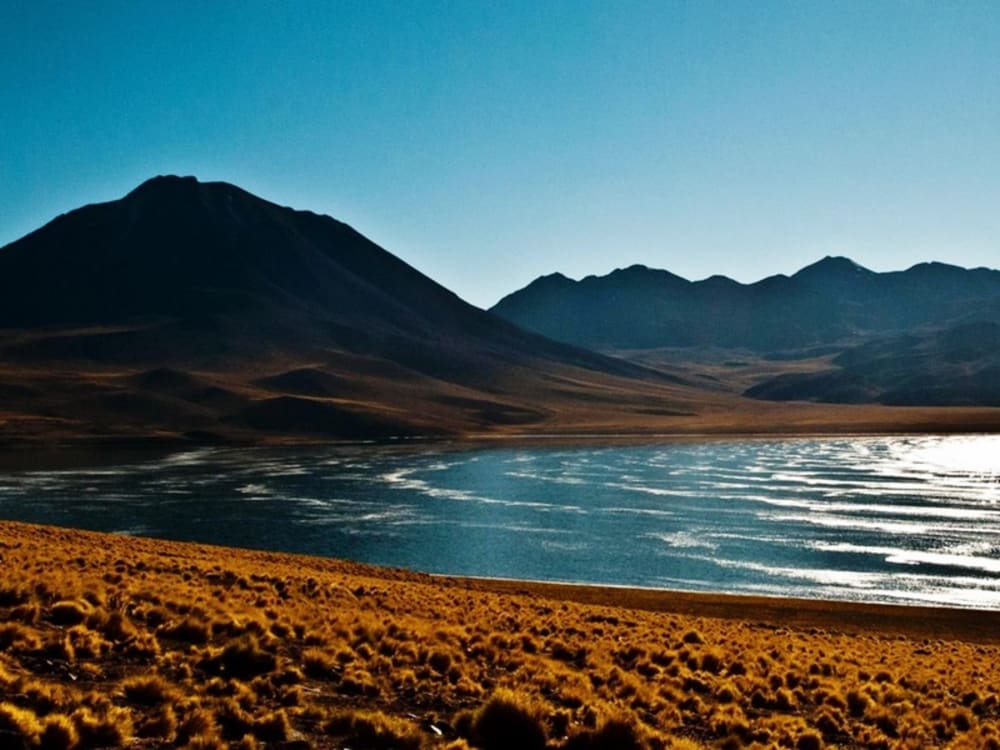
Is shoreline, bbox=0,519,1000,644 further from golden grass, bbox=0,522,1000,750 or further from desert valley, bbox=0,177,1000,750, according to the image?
golden grass, bbox=0,522,1000,750

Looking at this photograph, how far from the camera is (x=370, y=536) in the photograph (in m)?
64.4

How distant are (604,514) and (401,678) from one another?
6267cm

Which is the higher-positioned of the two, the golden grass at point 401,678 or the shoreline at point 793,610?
the golden grass at point 401,678

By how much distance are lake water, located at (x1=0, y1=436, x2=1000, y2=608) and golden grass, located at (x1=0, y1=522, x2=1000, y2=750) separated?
27.6 meters

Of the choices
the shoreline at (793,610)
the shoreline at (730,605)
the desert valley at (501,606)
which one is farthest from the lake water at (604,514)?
the shoreline at (730,605)

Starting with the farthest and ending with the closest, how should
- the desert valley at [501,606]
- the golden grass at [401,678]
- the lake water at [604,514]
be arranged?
the lake water at [604,514] → the desert valley at [501,606] → the golden grass at [401,678]

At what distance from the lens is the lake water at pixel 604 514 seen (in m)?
52.5

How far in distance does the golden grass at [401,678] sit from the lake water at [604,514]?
27565 mm

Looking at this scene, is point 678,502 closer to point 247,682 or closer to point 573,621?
point 573,621

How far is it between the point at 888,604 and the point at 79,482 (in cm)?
8761

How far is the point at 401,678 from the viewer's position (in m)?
13.7

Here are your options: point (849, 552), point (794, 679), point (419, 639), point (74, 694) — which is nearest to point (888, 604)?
point (849, 552)

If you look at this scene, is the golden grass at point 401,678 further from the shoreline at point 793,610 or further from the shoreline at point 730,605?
the shoreline at point 730,605

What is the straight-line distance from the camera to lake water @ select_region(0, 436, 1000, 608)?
5247 cm
